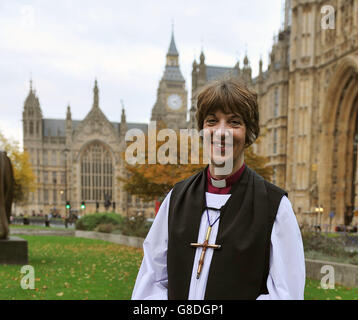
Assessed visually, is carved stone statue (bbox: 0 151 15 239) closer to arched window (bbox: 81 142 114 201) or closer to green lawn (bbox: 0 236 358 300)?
green lawn (bbox: 0 236 358 300)

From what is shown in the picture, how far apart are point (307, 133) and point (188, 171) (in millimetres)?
19463

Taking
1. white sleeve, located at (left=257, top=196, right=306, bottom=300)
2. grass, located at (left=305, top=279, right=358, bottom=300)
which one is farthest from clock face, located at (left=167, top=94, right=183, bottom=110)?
white sleeve, located at (left=257, top=196, right=306, bottom=300)

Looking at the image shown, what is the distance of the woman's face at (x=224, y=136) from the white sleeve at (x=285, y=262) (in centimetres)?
39

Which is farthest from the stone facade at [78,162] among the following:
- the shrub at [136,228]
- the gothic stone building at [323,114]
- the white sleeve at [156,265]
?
the white sleeve at [156,265]

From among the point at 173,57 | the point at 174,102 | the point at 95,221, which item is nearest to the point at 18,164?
the point at 95,221

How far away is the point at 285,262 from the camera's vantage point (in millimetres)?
1994

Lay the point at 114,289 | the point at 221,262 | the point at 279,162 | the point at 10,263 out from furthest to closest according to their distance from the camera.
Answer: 1. the point at 279,162
2. the point at 10,263
3. the point at 114,289
4. the point at 221,262

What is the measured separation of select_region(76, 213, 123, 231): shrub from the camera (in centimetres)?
2700

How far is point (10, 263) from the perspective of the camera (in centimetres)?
1128

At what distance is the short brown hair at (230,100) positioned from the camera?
6.96 ft

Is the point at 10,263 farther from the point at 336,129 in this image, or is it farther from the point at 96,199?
the point at 96,199

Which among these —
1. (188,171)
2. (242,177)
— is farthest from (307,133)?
(242,177)

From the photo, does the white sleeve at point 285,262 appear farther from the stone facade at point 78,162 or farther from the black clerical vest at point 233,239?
the stone facade at point 78,162

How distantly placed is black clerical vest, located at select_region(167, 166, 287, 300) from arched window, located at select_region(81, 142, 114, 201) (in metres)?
69.1
